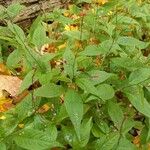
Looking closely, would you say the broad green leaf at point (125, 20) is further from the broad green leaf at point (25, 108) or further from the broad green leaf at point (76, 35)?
the broad green leaf at point (25, 108)

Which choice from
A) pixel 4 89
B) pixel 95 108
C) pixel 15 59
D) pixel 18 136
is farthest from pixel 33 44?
pixel 18 136

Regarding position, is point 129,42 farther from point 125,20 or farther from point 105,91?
point 125,20

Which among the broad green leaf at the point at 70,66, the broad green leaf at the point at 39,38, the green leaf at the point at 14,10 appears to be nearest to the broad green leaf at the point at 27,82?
the broad green leaf at the point at 70,66

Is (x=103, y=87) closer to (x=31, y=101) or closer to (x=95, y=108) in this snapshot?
(x=95, y=108)

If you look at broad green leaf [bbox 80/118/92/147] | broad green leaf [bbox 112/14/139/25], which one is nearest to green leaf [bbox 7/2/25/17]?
broad green leaf [bbox 112/14/139/25]

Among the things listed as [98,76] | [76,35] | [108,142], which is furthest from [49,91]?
[76,35]
